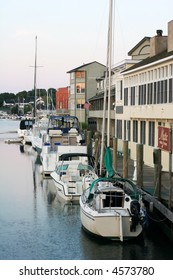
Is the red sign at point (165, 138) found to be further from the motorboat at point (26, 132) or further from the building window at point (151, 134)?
the motorboat at point (26, 132)

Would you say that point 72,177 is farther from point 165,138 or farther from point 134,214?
point 134,214

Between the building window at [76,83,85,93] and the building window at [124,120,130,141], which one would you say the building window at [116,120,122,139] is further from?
the building window at [76,83,85,93]

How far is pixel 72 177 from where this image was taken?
33.5 metres

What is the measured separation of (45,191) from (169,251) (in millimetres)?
16075

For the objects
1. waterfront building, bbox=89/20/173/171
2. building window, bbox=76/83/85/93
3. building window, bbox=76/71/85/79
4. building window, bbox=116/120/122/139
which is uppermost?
building window, bbox=76/71/85/79

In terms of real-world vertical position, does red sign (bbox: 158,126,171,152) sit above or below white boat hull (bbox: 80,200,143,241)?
above

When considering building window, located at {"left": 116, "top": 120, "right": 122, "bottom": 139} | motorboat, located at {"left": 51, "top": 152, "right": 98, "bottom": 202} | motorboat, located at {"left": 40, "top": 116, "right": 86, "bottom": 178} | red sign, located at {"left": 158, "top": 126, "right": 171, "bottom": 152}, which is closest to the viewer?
red sign, located at {"left": 158, "top": 126, "right": 171, "bottom": 152}

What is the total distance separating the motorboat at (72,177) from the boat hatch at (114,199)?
725 centimetres

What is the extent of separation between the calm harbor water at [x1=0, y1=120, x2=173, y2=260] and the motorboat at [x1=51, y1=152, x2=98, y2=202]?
771 mm

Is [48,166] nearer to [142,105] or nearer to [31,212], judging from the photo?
[142,105]

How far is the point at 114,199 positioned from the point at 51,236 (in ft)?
10.5

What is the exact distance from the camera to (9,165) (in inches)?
2154

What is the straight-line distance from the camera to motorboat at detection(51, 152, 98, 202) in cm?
3155

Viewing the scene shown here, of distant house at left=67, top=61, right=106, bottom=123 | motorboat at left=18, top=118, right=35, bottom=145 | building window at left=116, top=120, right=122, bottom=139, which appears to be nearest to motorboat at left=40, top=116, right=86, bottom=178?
building window at left=116, top=120, right=122, bottom=139
